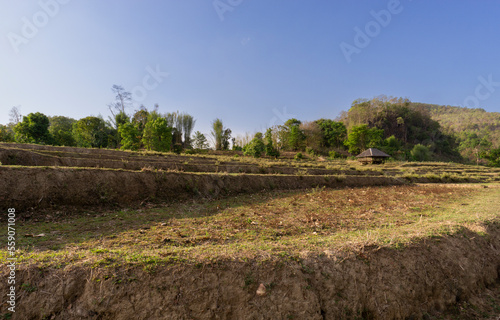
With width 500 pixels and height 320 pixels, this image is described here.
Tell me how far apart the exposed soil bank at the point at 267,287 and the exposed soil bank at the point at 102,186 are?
4994 mm

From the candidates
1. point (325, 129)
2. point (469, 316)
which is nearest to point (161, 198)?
point (469, 316)

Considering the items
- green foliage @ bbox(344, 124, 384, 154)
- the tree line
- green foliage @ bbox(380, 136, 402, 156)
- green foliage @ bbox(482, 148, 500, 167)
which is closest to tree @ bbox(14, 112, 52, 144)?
the tree line

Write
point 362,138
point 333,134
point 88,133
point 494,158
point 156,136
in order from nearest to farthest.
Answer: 1. point 156,136
2. point 88,133
3. point 494,158
4. point 362,138
5. point 333,134

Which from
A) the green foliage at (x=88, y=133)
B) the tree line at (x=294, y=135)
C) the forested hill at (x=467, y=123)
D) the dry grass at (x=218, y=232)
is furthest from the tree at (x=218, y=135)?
the forested hill at (x=467, y=123)

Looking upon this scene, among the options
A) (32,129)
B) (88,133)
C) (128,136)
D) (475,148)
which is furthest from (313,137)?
(32,129)

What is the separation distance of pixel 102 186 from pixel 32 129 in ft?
103

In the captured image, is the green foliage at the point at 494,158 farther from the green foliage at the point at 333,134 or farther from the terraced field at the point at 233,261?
the terraced field at the point at 233,261

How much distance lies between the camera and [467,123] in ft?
359

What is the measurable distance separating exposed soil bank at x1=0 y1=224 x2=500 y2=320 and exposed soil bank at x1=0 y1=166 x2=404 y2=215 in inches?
197

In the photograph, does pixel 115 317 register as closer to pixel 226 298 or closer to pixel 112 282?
pixel 112 282

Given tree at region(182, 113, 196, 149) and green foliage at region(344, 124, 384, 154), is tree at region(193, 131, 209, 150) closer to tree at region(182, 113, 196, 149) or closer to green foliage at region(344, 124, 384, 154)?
tree at region(182, 113, 196, 149)

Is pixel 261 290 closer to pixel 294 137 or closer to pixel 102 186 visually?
pixel 102 186

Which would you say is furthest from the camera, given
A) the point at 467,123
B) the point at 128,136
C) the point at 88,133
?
the point at 467,123

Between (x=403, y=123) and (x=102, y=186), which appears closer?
(x=102, y=186)
